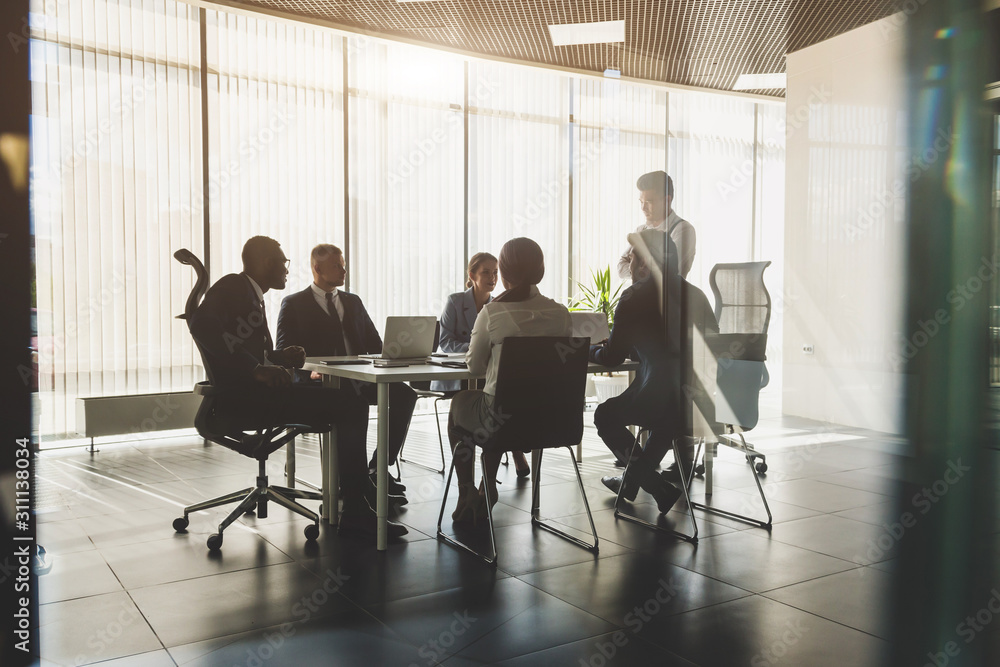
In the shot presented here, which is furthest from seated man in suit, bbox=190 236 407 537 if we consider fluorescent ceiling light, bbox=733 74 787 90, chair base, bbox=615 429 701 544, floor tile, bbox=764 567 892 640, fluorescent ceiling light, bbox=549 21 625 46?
fluorescent ceiling light, bbox=549 21 625 46

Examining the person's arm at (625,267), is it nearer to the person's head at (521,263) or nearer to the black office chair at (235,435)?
the person's head at (521,263)

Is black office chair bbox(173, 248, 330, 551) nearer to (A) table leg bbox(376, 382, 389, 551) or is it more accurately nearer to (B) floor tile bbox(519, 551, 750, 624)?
(A) table leg bbox(376, 382, 389, 551)

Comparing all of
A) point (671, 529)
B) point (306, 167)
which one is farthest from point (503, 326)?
point (306, 167)

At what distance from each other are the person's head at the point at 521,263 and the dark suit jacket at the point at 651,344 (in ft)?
1.84

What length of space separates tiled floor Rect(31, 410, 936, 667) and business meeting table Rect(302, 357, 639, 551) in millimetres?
170

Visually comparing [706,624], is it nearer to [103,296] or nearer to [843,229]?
[843,229]

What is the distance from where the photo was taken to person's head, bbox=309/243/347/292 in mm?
4016

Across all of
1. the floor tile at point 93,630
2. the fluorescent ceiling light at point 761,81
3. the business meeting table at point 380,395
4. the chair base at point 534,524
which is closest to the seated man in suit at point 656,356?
the business meeting table at point 380,395

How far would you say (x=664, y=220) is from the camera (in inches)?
157

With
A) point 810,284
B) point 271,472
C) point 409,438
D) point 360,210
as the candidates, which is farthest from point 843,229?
point 360,210

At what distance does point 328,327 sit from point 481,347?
4.38 feet

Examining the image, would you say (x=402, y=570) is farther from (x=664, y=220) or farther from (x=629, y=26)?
(x=629, y=26)

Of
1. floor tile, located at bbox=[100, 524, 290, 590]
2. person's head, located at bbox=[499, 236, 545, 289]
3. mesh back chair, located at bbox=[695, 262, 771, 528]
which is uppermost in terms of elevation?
person's head, located at bbox=[499, 236, 545, 289]

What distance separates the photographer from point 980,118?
1246 mm
